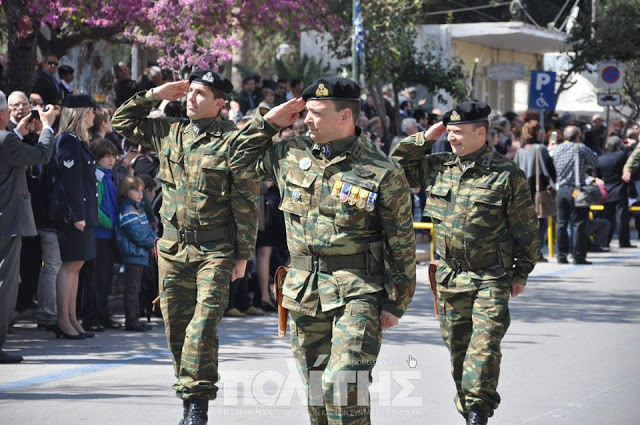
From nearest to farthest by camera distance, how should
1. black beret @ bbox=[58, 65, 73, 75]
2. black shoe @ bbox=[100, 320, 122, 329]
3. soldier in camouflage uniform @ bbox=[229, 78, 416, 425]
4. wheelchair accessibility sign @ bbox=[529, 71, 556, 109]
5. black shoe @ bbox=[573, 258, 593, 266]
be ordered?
soldier in camouflage uniform @ bbox=[229, 78, 416, 425]
black shoe @ bbox=[100, 320, 122, 329]
black beret @ bbox=[58, 65, 73, 75]
black shoe @ bbox=[573, 258, 593, 266]
wheelchair accessibility sign @ bbox=[529, 71, 556, 109]

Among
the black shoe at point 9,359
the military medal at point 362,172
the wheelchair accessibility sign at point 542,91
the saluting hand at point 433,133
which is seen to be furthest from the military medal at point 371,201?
the wheelchair accessibility sign at point 542,91

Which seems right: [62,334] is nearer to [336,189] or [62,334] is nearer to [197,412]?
[197,412]

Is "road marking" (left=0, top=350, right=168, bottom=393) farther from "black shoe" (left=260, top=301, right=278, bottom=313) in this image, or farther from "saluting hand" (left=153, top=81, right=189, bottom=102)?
"black shoe" (left=260, top=301, right=278, bottom=313)

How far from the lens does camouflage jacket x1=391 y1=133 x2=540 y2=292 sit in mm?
7375

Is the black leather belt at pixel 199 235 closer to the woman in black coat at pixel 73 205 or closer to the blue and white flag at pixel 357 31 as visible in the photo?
the woman in black coat at pixel 73 205

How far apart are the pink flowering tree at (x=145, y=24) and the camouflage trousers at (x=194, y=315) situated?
7645 mm

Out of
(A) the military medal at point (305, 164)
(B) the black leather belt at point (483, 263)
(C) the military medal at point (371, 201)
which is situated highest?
(A) the military medal at point (305, 164)

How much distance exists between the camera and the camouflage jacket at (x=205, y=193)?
7.57 meters

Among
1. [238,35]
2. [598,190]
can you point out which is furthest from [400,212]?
[238,35]

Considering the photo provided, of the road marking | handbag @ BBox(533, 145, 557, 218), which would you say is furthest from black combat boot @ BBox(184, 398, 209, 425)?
handbag @ BBox(533, 145, 557, 218)

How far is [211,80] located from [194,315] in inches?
56.8

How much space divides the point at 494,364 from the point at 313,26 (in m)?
14.1

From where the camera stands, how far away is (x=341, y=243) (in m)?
6.16

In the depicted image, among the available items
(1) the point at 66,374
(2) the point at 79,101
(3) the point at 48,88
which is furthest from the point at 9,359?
(3) the point at 48,88
